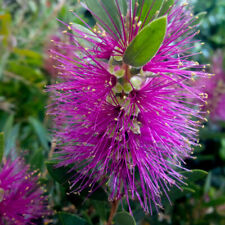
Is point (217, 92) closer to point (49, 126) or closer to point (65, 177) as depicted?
point (49, 126)

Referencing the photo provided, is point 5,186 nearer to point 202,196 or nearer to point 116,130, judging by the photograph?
point 116,130

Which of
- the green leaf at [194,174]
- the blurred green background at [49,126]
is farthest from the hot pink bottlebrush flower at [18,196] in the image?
the green leaf at [194,174]

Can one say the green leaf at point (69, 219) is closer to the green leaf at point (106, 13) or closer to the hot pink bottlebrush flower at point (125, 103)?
the hot pink bottlebrush flower at point (125, 103)

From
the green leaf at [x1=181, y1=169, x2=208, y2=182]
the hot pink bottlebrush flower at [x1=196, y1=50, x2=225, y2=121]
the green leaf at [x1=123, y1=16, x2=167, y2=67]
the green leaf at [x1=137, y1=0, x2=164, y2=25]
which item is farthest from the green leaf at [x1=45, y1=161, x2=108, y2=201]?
the hot pink bottlebrush flower at [x1=196, y1=50, x2=225, y2=121]

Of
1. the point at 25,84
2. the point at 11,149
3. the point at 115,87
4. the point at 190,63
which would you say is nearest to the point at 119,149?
the point at 115,87

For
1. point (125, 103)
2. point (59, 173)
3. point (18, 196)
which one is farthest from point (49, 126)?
point (125, 103)
